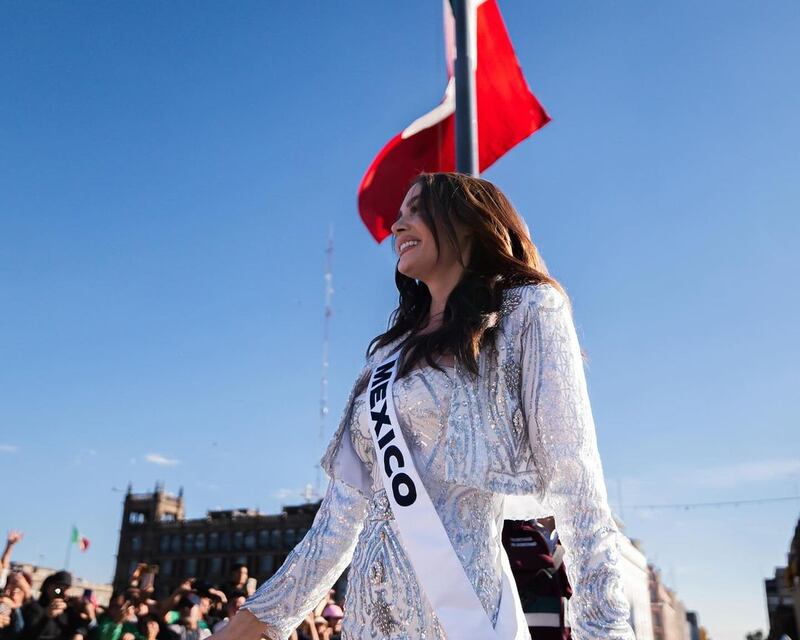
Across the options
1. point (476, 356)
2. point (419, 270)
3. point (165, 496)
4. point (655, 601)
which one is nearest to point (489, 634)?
point (476, 356)

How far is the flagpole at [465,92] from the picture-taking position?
4293 mm

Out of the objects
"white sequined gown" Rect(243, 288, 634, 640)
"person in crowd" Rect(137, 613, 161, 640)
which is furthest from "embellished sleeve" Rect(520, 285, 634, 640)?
"person in crowd" Rect(137, 613, 161, 640)

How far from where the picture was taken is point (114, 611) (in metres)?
7.72

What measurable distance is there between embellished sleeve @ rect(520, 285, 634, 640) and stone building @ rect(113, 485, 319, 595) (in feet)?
264

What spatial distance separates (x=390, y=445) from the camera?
1.66 m

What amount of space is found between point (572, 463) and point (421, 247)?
2.20ft

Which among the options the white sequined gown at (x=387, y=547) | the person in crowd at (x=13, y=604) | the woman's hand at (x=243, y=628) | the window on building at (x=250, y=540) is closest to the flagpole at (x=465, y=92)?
the white sequined gown at (x=387, y=547)

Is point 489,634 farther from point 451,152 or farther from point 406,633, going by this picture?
point 451,152

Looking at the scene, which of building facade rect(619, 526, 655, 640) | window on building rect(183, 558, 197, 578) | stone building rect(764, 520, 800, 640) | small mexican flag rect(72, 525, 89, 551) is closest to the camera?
building facade rect(619, 526, 655, 640)

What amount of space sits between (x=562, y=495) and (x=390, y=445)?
0.38m

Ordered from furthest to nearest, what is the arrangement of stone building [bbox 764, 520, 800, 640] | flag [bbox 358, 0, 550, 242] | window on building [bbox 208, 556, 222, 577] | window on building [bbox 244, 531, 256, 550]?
window on building [bbox 208, 556, 222, 577]
window on building [bbox 244, 531, 256, 550]
stone building [bbox 764, 520, 800, 640]
flag [bbox 358, 0, 550, 242]

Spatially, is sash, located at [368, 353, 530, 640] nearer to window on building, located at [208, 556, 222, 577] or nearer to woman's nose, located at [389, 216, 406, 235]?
woman's nose, located at [389, 216, 406, 235]

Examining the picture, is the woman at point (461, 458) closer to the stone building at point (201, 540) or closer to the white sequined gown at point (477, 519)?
the white sequined gown at point (477, 519)

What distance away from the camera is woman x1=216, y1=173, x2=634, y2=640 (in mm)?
1444
